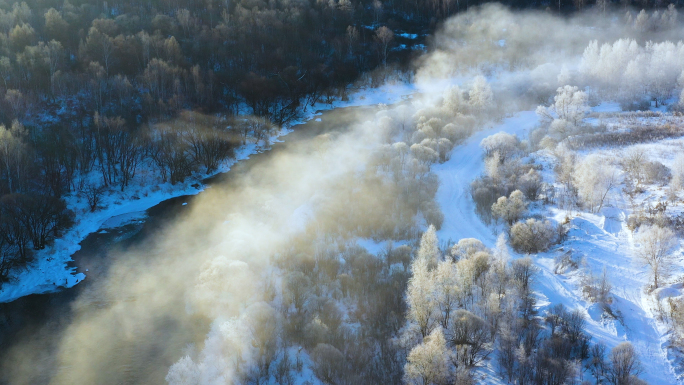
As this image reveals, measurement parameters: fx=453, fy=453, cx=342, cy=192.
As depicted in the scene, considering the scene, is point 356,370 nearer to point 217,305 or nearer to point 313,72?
point 217,305

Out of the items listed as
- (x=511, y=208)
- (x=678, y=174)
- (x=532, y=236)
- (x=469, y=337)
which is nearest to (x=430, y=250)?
(x=469, y=337)

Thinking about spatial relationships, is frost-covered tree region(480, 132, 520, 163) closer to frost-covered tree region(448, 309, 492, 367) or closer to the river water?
frost-covered tree region(448, 309, 492, 367)

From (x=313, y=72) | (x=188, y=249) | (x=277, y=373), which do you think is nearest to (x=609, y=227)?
(x=277, y=373)

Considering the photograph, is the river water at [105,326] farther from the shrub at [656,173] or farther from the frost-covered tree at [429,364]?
the shrub at [656,173]

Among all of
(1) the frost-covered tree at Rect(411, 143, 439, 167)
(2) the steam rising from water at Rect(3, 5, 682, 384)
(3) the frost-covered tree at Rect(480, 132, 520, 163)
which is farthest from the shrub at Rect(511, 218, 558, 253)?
(1) the frost-covered tree at Rect(411, 143, 439, 167)

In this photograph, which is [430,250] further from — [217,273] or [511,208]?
[217,273]

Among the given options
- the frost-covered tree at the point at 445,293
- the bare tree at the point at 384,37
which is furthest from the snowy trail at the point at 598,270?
the bare tree at the point at 384,37
